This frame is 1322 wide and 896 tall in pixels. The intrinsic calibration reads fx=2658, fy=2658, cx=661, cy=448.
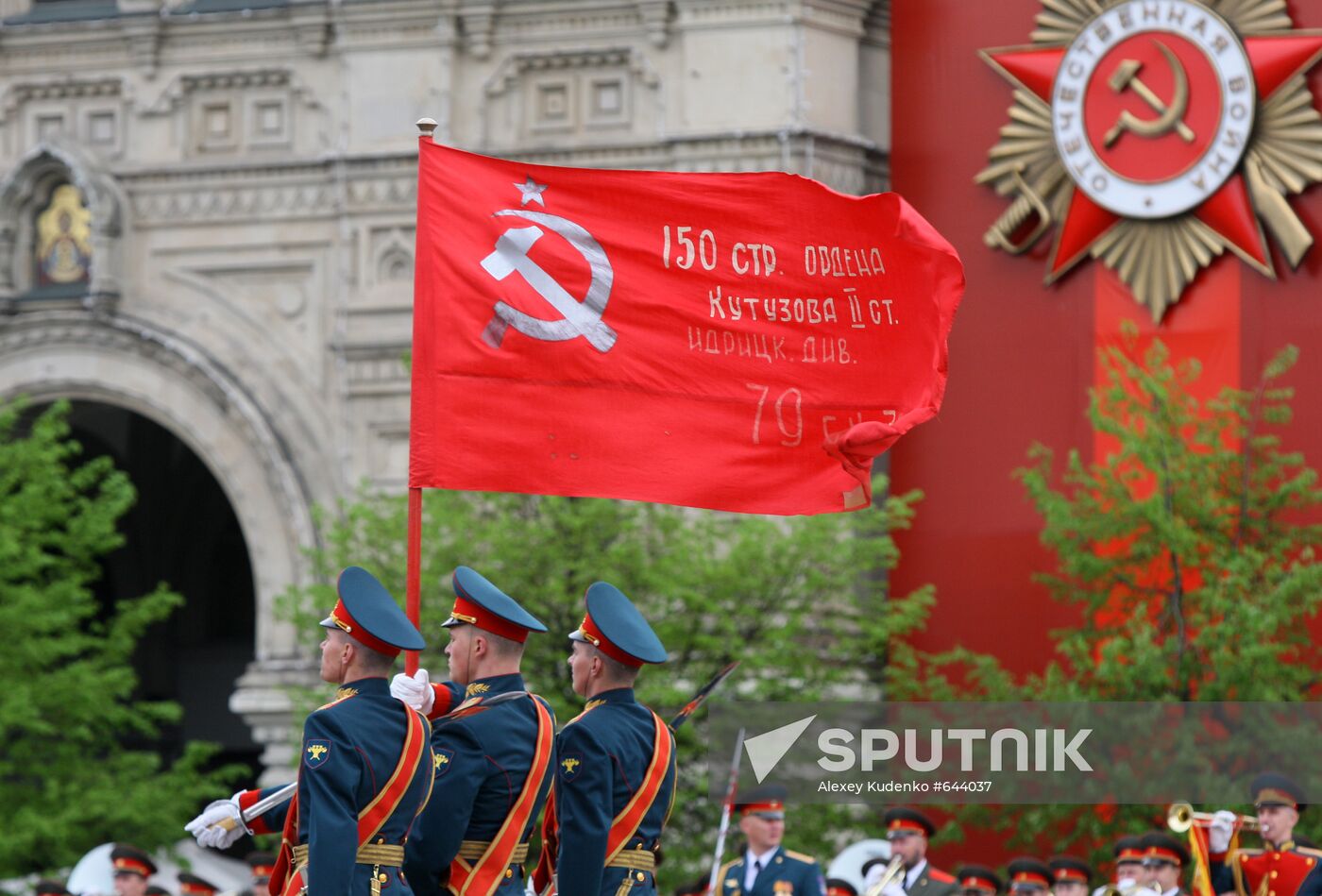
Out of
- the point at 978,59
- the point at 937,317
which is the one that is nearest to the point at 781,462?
the point at 937,317

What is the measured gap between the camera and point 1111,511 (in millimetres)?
21031

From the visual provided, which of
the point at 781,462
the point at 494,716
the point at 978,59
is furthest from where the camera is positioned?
the point at 978,59

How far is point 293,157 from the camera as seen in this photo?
25828 mm

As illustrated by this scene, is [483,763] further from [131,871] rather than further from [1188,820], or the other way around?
[131,871]

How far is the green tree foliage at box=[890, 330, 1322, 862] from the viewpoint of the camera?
66.2 feet

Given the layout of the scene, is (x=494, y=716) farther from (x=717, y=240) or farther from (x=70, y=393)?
(x=70, y=393)

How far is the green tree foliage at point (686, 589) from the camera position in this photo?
21.8m

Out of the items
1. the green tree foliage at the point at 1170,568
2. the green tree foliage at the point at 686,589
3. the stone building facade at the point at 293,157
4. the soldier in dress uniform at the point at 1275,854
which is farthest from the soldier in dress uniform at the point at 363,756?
the stone building facade at the point at 293,157

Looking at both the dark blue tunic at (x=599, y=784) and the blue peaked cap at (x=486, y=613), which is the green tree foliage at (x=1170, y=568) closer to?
the dark blue tunic at (x=599, y=784)

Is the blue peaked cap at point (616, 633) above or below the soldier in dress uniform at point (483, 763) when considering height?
above

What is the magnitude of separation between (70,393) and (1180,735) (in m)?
12.1

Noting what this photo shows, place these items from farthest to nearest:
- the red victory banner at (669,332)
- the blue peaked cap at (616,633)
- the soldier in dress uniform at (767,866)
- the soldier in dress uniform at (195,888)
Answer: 1. the soldier in dress uniform at (195,888)
2. the soldier in dress uniform at (767,866)
3. the red victory banner at (669,332)
4. the blue peaked cap at (616,633)

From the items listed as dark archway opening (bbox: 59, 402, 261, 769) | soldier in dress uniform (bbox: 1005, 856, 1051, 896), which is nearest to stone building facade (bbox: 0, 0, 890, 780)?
dark archway opening (bbox: 59, 402, 261, 769)

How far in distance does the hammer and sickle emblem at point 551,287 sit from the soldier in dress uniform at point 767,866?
5493 mm
